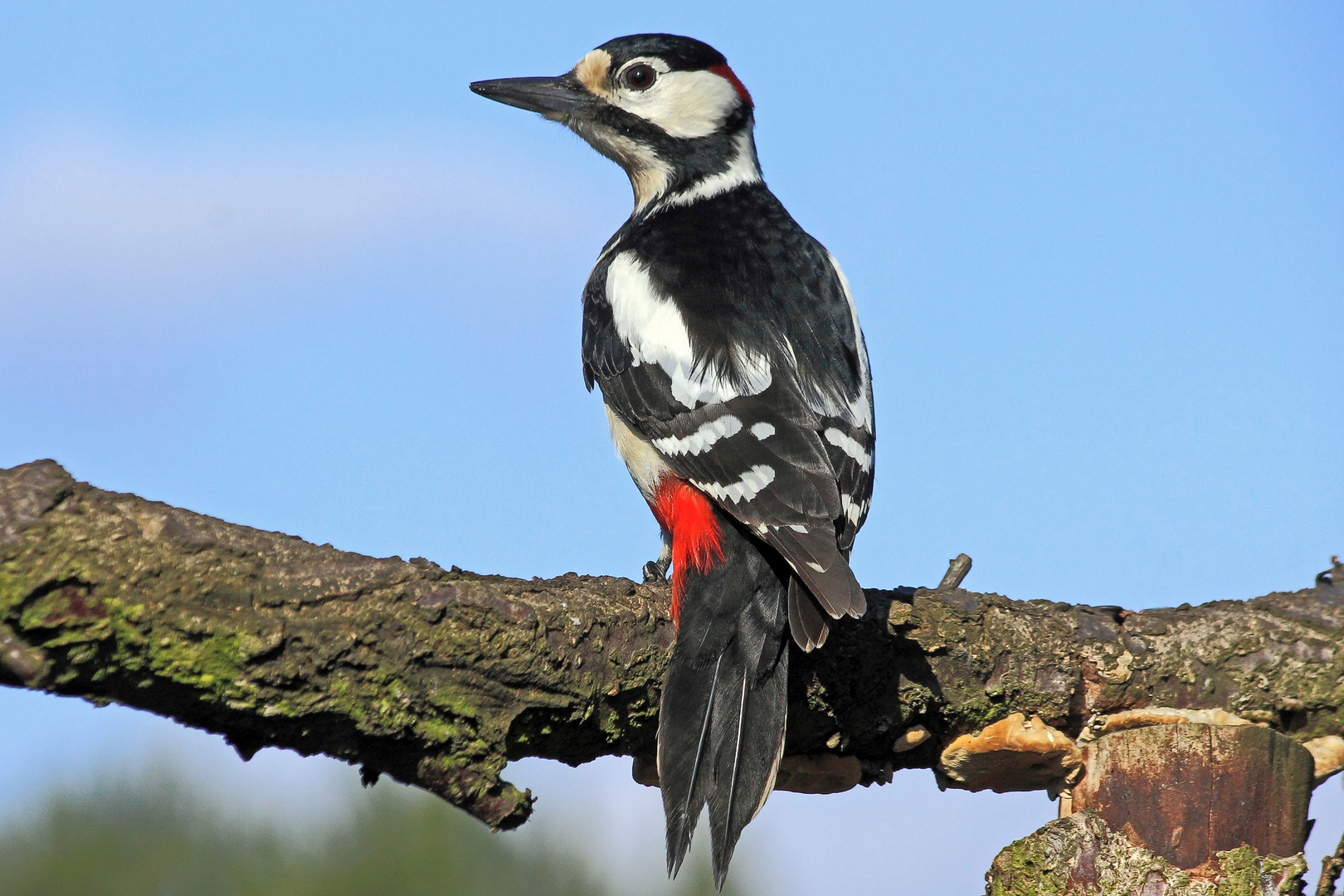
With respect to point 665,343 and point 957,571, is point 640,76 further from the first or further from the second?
point 957,571

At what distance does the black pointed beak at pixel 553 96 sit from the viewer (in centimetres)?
484

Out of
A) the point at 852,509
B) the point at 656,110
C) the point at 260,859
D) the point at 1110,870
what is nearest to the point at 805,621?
the point at 852,509

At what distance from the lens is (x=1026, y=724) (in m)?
3.37

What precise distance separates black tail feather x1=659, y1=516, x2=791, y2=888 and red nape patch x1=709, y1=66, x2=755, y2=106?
266 cm

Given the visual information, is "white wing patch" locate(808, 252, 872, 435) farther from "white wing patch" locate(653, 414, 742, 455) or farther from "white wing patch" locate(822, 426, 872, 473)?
"white wing patch" locate(653, 414, 742, 455)

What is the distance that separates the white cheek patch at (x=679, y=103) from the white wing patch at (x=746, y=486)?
79.5 inches

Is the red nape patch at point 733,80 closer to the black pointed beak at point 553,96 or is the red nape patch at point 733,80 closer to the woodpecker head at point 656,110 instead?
the woodpecker head at point 656,110

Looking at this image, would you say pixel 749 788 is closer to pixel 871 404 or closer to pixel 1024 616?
pixel 1024 616

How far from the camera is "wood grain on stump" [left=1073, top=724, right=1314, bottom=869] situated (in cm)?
304

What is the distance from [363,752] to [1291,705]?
2619 mm

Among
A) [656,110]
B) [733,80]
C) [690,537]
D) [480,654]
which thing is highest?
[733,80]

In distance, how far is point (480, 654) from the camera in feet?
8.74

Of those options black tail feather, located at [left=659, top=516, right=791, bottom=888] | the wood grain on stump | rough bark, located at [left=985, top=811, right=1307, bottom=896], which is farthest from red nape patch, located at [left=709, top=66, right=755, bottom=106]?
rough bark, located at [left=985, top=811, right=1307, bottom=896]

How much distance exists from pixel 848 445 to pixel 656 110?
1.93 metres
